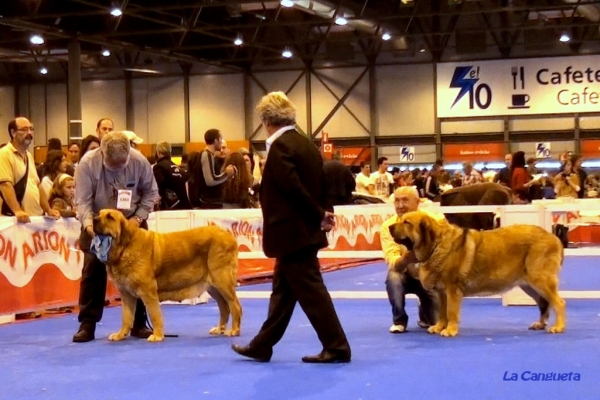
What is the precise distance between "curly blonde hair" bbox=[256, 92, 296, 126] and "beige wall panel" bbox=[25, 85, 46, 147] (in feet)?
85.2

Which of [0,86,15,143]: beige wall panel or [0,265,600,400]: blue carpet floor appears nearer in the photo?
[0,265,600,400]: blue carpet floor

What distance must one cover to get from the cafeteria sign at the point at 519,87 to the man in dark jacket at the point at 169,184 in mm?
17594

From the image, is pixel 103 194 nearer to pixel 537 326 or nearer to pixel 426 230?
pixel 426 230

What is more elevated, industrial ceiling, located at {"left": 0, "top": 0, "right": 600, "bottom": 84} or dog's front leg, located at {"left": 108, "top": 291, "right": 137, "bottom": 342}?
industrial ceiling, located at {"left": 0, "top": 0, "right": 600, "bottom": 84}

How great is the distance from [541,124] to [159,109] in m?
12.2

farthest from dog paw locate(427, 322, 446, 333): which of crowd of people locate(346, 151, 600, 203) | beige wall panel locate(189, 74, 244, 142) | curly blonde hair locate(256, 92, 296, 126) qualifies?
beige wall panel locate(189, 74, 244, 142)

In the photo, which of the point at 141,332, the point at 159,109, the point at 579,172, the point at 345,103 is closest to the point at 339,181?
the point at 579,172

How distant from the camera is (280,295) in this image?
4984 mm

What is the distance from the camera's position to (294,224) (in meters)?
4.79

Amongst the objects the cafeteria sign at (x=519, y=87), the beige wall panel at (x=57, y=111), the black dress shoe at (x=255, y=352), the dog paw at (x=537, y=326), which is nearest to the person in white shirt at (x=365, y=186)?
the cafeteria sign at (x=519, y=87)

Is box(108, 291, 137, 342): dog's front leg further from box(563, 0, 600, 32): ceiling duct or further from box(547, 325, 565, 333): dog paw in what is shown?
box(563, 0, 600, 32): ceiling duct

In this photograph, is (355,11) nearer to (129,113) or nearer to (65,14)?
(65,14)

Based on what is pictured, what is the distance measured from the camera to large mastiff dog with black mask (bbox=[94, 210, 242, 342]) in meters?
5.82

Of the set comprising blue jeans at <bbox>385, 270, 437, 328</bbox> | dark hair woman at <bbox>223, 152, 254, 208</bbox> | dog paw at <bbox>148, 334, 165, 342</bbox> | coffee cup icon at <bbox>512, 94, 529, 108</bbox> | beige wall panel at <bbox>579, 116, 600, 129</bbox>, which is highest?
coffee cup icon at <bbox>512, 94, 529, 108</bbox>
